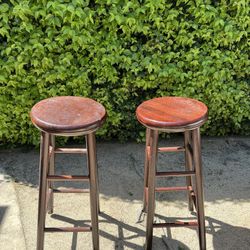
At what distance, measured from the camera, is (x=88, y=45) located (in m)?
3.68

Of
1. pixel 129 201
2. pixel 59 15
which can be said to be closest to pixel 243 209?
A: pixel 129 201

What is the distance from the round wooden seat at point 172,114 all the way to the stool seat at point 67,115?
0.29 m

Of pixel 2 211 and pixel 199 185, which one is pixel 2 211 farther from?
pixel 199 185

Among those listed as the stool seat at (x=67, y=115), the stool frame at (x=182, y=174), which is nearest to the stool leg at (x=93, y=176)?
the stool seat at (x=67, y=115)

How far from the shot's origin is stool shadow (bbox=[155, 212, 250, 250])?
3.05 m

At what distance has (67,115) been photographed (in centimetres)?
269

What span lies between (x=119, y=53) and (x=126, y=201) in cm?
130

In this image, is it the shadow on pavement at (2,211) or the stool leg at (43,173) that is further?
the shadow on pavement at (2,211)

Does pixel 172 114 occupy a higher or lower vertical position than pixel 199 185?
higher

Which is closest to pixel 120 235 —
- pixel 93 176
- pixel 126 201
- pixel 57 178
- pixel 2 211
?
pixel 126 201

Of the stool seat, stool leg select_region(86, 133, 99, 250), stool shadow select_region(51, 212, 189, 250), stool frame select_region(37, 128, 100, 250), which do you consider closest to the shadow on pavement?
stool shadow select_region(51, 212, 189, 250)

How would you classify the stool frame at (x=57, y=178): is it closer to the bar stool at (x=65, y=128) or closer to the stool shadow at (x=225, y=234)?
the bar stool at (x=65, y=128)

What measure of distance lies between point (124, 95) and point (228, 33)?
1.11 meters

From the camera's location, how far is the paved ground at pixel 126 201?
3.09 m
